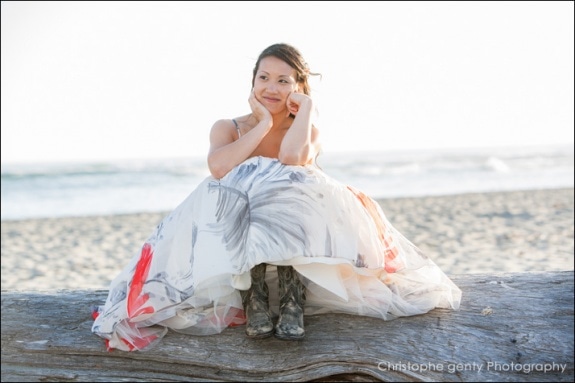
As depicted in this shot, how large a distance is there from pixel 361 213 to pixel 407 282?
491mm

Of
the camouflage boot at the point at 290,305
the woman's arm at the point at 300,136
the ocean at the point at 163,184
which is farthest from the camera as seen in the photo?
the ocean at the point at 163,184

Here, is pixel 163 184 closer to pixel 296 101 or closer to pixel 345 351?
pixel 296 101

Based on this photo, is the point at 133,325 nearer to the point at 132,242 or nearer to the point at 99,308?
the point at 99,308

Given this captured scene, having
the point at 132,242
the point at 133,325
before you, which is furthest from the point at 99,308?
the point at 132,242

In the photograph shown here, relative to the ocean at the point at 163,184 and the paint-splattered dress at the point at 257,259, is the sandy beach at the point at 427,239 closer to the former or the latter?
the ocean at the point at 163,184

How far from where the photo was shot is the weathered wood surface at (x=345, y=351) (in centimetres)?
241

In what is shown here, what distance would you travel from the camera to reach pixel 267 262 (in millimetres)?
2605

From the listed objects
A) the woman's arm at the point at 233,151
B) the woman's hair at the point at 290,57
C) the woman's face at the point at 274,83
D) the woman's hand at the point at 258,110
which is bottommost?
the woman's arm at the point at 233,151

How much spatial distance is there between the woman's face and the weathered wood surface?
1.34 m

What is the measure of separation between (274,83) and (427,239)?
237 inches

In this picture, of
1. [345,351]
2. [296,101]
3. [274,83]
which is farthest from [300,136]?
[345,351]

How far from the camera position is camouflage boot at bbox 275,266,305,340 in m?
2.54

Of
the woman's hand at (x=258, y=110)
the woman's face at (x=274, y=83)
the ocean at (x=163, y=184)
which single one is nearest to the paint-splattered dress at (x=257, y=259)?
the woman's hand at (x=258, y=110)

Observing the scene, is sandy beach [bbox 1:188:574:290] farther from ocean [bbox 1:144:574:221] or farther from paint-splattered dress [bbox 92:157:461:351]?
paint-splattered dress [bbox 92:157:461:351]
